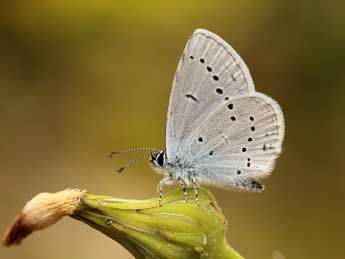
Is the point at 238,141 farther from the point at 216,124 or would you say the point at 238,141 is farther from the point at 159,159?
the point at 159,159

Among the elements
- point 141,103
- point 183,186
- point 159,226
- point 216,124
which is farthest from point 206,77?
point 141,103

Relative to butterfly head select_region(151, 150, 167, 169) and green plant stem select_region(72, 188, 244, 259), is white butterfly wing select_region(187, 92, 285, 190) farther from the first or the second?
green plant stem select_region(72, 188, 244, 259)

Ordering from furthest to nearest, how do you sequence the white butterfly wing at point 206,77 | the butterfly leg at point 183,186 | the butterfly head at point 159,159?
the butterfly head at point 159,159
the white butterfly wing at point 206,77
the butterfly leg at point 183,186

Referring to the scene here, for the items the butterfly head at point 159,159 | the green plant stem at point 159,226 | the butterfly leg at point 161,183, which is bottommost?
Result: the green plant stem at point 159,226

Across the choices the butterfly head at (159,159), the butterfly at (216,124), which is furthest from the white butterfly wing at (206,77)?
the butterfly head at (159,159)

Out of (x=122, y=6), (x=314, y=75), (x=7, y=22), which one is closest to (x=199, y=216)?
(x=314, y=75)

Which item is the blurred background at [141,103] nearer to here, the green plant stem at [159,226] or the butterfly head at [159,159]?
the butterfly head at [159,159]
